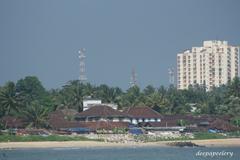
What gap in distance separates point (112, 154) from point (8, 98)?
2228 cm

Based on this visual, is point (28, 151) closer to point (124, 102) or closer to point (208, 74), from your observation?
point (124, 102)

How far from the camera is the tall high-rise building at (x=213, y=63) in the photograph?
535 feet

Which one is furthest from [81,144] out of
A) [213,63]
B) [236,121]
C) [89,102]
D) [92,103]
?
[213,63]

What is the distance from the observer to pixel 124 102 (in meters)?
99.9

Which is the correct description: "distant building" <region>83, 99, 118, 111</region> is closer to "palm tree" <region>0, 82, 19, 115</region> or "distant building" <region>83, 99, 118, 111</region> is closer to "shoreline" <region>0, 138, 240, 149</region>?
"palm tree" <region>0, 82, 19, 115</region>

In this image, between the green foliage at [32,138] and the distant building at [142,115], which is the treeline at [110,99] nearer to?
the distant building at [142,115]

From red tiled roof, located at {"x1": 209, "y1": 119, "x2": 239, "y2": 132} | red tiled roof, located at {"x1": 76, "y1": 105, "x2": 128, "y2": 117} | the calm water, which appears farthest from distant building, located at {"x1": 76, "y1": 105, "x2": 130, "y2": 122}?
the calm water

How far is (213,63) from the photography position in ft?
536

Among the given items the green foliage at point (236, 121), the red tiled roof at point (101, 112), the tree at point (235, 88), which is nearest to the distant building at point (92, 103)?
the red tiled roof at point (101, 112)

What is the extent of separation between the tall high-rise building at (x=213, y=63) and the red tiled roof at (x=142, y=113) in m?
68.6

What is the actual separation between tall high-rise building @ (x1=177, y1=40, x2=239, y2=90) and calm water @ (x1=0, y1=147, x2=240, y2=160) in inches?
3418

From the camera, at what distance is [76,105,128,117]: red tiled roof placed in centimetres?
8938

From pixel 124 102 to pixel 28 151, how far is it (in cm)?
2870

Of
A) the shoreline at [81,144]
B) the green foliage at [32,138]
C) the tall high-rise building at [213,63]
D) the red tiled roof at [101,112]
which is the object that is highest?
the tall high-rise building at [213,63]
